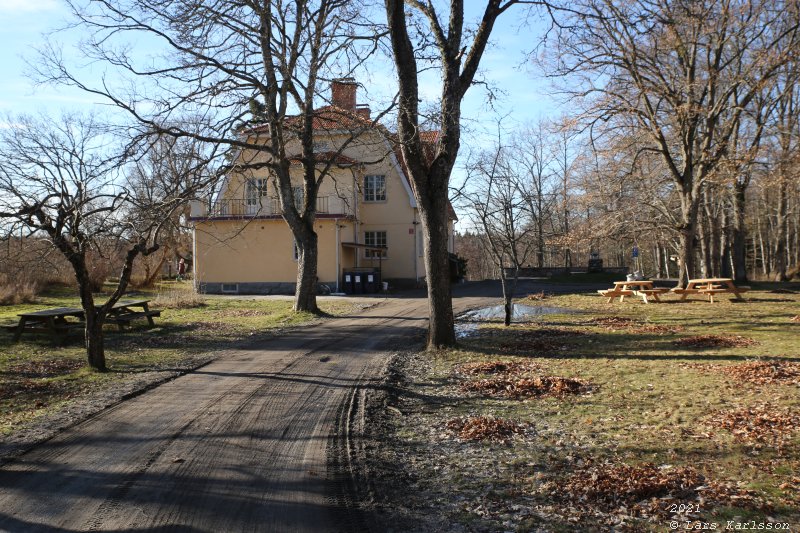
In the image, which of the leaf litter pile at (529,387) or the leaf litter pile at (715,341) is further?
the leaf litter pile at (715,341)

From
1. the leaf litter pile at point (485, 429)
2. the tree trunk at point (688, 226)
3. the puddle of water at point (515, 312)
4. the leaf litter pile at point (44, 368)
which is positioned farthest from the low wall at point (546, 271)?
the leaf litter pile at point (485, 429)

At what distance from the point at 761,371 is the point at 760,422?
8.08ft

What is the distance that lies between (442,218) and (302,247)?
335 inches

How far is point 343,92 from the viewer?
53.6 ft

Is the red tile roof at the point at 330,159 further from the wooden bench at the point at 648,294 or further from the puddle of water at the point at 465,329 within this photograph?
the wooden bench at the point at 648,294

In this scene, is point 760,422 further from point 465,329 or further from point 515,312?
point 515,312

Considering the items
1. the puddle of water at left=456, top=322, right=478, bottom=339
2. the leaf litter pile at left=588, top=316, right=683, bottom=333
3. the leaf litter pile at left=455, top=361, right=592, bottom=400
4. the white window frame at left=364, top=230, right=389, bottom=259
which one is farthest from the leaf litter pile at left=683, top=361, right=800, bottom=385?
the white window frame at left=364, top=230, right=389, bottom=259

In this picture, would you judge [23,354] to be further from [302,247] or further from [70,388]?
[302,247]

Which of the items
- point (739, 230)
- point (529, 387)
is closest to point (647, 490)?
point (529, 387)

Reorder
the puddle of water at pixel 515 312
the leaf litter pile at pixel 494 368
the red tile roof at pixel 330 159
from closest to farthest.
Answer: the leaf litter pile at pixel 494 368 → the puddle of water at pixel 515 312 → the red tile roof at pixel 330 159

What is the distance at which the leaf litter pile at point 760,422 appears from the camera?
5172 millimetres

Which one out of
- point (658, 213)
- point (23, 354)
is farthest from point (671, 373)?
point (658, 213)

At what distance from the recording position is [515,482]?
15.2 ft

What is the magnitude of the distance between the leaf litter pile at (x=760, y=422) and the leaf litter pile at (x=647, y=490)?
1.07 m
